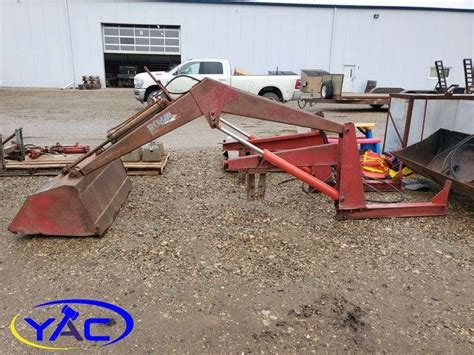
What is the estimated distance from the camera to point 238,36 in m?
25.8

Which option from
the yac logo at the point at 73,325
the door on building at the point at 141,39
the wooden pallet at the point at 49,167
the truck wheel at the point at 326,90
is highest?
the door on building at the point at 141,39

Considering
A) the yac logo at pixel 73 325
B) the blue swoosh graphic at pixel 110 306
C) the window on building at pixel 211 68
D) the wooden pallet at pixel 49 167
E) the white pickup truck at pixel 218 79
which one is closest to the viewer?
the yac logo at pixel 73 325

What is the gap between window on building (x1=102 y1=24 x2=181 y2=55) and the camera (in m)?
26.1

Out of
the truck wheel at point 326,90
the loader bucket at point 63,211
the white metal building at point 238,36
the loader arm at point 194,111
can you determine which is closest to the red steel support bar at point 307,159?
the loader arm at point 194,111

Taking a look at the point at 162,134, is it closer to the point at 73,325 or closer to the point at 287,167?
the point at 287,167

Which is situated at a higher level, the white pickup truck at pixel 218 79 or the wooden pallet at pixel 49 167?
the white pickup truck at pixel 218 79

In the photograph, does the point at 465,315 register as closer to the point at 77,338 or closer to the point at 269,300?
the point at 269,300

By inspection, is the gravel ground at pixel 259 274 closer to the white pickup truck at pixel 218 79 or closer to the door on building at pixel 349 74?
the white pickup truck at pixel 218 79

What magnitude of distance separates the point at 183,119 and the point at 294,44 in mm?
24066

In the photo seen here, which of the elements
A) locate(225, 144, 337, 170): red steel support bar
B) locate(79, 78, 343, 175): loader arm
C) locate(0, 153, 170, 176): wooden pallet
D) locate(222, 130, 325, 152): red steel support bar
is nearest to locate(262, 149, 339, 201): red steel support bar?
locate(225, 144, 337, 170): red steel support bar

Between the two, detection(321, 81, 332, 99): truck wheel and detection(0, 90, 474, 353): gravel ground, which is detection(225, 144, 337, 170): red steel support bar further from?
detection(321, 81, 332, 99): truck wheel

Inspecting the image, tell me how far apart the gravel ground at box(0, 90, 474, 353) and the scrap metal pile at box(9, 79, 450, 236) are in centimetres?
18

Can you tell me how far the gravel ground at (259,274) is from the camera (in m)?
2.62

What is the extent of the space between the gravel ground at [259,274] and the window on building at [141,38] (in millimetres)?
22977
